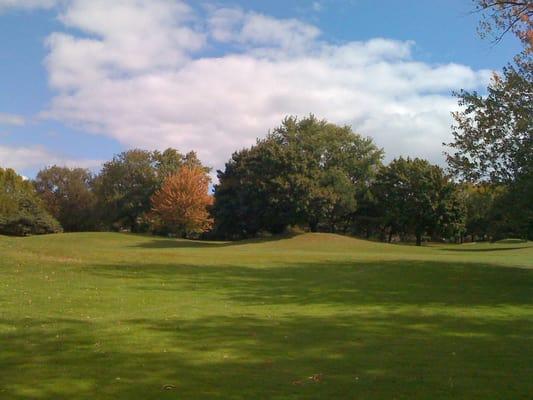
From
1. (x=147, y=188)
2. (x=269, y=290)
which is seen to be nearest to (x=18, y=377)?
(x=269, y=290)

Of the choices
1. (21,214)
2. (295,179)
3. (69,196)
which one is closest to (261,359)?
(295,179)

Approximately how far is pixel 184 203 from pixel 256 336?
68696 mm

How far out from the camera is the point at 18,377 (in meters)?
7.75

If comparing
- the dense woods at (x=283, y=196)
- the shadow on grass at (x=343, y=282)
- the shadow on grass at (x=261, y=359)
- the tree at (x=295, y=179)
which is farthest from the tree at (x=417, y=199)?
the shadow on grass at (x=261, y=359)

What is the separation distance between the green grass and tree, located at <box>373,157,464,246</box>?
4967cm

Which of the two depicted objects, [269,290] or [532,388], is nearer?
[532,388]

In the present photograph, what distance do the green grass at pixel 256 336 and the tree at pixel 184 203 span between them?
54347 mm

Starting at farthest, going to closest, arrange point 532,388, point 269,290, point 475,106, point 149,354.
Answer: point 475,106 < point 269,290 < point 149,354 < point 532,388

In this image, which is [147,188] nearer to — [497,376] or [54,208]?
[54,208]

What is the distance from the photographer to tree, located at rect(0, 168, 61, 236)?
7762 cm

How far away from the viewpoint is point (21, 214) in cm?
7794

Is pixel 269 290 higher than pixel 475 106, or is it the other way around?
pixel 475 106

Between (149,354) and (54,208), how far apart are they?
303 feet

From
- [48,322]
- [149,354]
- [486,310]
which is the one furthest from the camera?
[486,310]
